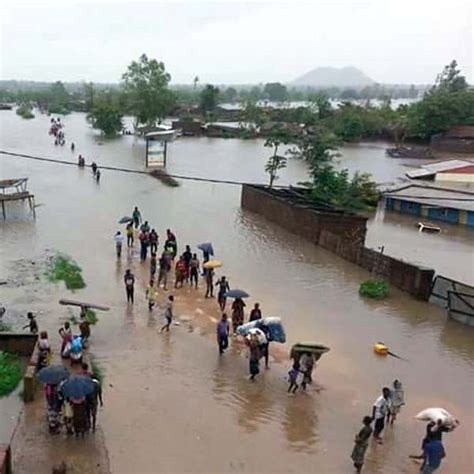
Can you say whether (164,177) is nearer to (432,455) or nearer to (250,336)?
(250,336)

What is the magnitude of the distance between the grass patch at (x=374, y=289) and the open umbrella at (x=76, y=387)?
463 inches

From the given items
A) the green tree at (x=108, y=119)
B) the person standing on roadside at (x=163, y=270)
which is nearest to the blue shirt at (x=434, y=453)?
the person standing on roadside at (x=163, y=270)

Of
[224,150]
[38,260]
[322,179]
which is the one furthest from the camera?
[224,150]

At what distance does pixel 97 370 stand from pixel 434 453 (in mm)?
7477

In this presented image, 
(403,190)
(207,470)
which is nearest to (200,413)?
(207,470)

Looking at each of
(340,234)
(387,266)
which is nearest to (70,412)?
(387,266)

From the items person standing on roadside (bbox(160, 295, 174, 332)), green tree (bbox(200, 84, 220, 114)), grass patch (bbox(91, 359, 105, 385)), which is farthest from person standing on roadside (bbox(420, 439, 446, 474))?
green tree (bbox(200, 84, 220, 114))

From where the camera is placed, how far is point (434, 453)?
1074 centimetres

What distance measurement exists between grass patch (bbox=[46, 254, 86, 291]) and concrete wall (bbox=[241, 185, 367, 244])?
10.2m

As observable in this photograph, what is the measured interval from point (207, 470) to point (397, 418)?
443 cm

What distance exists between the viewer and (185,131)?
3164 inches

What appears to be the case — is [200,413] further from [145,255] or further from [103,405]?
[145,255]

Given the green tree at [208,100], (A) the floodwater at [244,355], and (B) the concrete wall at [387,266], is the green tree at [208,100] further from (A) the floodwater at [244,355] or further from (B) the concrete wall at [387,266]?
(B) the concrete wall at [387,266]

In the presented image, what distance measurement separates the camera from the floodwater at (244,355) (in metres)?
11.7
